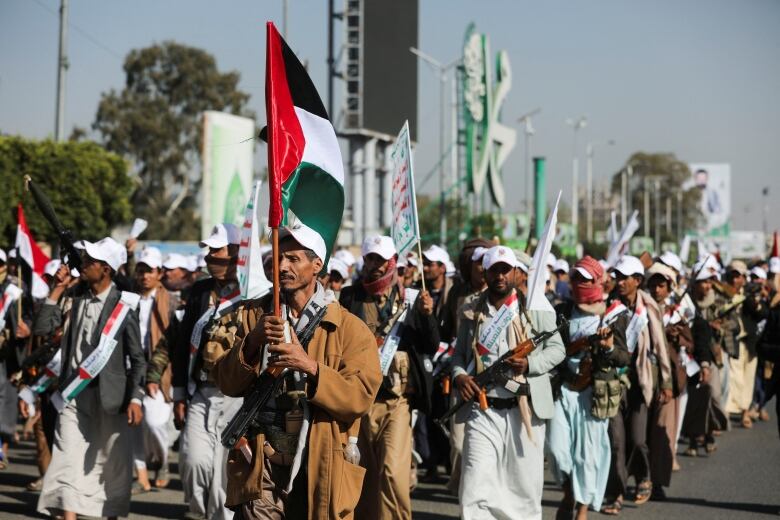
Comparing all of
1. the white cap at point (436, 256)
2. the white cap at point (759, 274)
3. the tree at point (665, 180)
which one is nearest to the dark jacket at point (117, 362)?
the white cap at point (436, 256)

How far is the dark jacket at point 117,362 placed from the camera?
8.16 metres

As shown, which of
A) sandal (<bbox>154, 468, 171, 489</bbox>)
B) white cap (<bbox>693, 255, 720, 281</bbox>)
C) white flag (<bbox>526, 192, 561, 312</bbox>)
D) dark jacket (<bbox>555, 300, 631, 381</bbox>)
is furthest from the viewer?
white cap (<bbox>693, 255, 720, 281</bbox>)

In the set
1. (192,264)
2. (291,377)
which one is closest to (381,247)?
(291,377)

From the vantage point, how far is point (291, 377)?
5.00 metres

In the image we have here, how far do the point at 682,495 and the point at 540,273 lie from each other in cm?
413

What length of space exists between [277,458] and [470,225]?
130ft

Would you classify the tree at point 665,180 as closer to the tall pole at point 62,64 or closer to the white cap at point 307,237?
the tall pole at point 62,64

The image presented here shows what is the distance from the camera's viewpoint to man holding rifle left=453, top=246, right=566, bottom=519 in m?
7.85

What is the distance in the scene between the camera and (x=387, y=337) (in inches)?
323

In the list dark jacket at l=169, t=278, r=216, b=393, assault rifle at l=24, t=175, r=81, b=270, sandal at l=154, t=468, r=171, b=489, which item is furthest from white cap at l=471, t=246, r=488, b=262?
sandal at l=154, t=468, r=171, b=489

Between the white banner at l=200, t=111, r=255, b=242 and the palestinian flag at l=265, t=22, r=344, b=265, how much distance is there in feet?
68.5

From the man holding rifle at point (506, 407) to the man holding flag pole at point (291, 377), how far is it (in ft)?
9.13

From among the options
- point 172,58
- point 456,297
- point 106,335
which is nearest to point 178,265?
point 456,297

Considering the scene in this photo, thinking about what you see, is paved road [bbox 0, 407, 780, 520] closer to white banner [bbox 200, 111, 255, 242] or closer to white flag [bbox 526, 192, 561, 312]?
white flag [bbox 526, 192, 561, 312]
